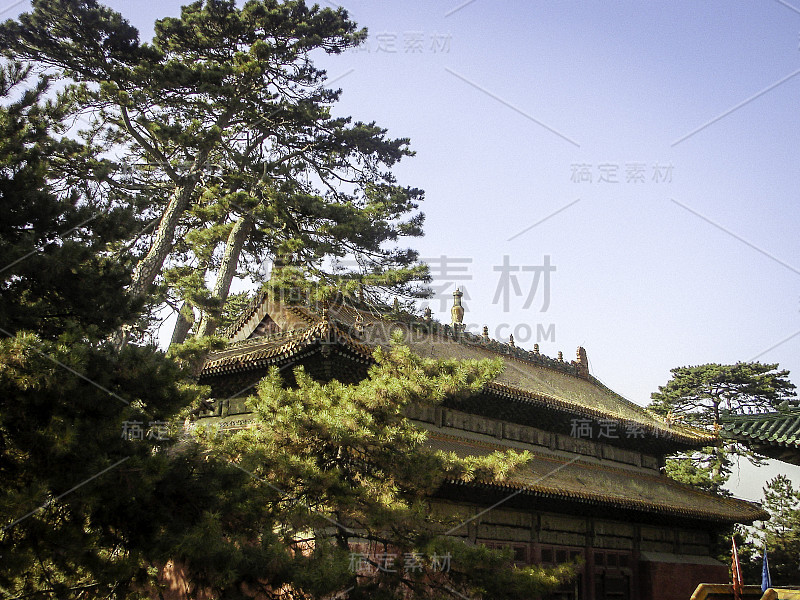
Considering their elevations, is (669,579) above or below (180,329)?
below

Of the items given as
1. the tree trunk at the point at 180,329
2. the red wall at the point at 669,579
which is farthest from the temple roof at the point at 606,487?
the tree trunk at the point at 180,329

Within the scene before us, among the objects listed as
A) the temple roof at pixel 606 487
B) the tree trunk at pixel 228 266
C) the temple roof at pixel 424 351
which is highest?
the tree trunk at pixel 228 266

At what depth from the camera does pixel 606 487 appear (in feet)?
50.4

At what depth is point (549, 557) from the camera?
14.4 metres

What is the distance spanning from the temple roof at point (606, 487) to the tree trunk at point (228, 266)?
A: 626 cm

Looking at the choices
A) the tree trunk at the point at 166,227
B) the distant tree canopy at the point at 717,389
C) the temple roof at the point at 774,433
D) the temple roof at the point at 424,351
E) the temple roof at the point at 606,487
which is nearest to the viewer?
the temple roof at the point at 774,433

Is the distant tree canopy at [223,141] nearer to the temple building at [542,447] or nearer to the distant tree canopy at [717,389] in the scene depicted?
the temple building at [542,447]

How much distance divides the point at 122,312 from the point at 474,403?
7921 millimetres

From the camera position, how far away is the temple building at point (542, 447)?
41.0ft

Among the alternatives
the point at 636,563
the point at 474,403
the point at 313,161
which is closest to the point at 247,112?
the point at 313,161

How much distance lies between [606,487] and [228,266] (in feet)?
35.1

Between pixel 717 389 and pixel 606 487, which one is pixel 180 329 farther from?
pixel 717 389

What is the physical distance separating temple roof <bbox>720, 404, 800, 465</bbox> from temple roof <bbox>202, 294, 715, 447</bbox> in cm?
419

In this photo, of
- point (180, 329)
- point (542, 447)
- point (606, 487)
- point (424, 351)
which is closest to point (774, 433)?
point (606, 487)
